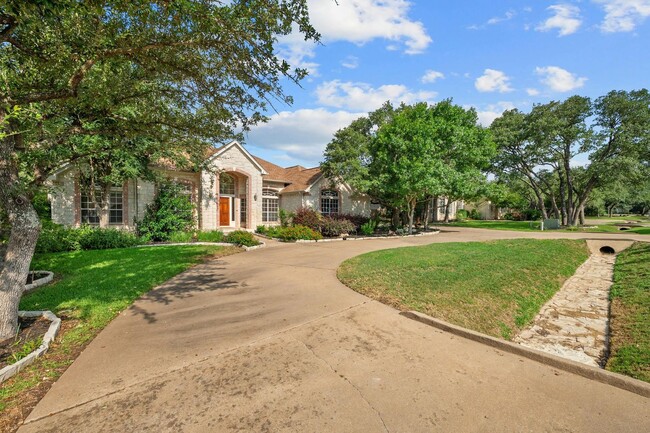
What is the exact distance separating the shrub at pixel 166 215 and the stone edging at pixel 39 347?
416 inches

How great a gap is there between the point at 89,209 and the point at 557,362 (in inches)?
746

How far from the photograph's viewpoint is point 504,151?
2908 cm

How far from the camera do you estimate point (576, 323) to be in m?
6.04

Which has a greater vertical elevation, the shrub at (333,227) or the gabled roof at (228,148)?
the gabled roof at (228,148)

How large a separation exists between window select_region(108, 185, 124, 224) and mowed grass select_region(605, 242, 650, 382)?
1893cm

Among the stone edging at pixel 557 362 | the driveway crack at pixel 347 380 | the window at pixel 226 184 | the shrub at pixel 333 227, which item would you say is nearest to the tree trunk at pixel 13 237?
the driveway crack at pixel 347 380

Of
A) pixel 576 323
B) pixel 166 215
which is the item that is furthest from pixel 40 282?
pixel 576 323


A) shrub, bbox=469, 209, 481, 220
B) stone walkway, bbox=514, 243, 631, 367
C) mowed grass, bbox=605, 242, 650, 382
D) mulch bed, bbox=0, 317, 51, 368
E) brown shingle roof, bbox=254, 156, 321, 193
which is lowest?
stone walkway, bbox=514, 243, 631, 367

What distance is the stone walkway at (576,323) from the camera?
16.0 ft

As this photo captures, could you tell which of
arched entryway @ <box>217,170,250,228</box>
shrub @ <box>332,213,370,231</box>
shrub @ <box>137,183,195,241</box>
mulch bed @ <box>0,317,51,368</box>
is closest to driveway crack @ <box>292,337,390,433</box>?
mulch bed @ <box>0,317,51,368</box>

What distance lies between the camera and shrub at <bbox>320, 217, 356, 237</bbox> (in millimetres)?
18875

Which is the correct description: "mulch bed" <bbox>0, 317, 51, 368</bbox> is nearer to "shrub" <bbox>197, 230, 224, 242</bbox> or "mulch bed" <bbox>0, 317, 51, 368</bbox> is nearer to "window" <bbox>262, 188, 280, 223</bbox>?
"shrub" <bbox>197, 230, 224, 242</bbox>

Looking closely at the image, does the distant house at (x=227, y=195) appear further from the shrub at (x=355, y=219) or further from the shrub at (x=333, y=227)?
the shrub at (x=333, y=227)

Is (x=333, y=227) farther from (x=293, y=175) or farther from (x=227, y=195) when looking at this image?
(x=293, y=175)
